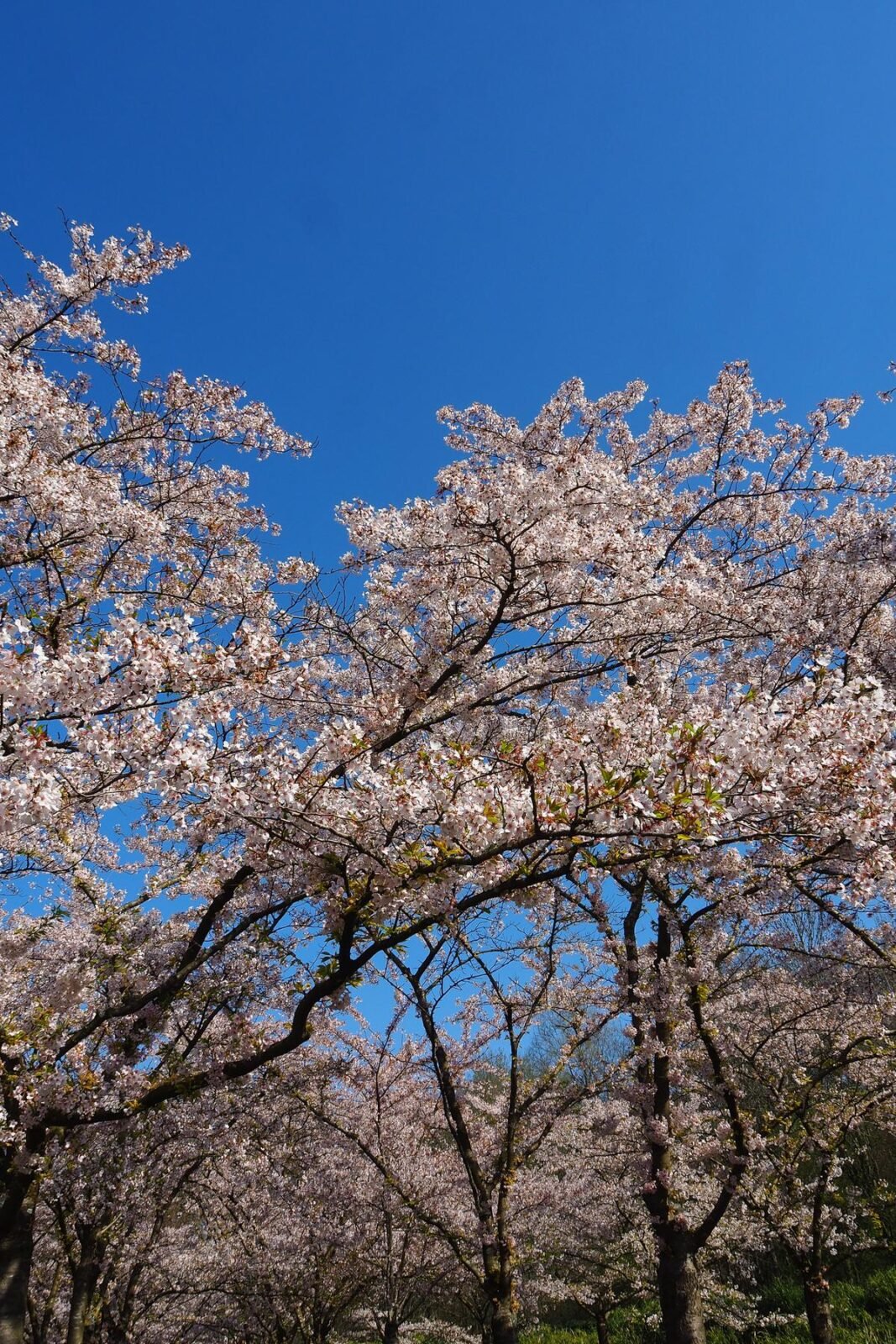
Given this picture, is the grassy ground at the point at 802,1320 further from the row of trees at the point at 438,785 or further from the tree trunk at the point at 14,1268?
the tree trunk at the point at 14,1268

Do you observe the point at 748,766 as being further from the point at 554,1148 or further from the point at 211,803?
the point at 554,1148

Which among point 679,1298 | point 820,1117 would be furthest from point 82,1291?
point 820,1117

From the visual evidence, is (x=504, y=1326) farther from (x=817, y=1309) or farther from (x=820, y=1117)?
→ (x=820, y=1117)

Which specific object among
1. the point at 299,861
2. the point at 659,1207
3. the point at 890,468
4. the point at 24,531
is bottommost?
the point at 659,1207

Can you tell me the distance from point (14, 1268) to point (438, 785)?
5223 mm

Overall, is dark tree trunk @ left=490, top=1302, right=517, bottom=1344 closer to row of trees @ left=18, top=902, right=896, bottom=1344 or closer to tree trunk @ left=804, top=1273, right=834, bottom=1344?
row of trees @ left=18, top=902, right=896, bottom=1344

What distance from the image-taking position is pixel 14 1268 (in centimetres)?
546

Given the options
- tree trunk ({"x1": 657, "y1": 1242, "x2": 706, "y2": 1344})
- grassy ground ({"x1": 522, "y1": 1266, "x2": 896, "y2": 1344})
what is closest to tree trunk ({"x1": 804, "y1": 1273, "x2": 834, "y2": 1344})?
tree trunk ({"x1": 657, "y1": 1242, "x2": 706, "y2": 1344})

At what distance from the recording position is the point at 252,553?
6914mm

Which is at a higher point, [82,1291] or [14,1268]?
[14,1268]

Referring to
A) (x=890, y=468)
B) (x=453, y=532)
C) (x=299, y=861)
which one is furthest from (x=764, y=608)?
(x=299, y=861)

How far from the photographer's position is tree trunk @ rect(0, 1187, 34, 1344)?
536 cm

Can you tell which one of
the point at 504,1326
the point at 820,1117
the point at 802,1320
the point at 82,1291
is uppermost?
the point at 820,1117

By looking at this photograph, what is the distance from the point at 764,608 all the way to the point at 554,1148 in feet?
45.1
